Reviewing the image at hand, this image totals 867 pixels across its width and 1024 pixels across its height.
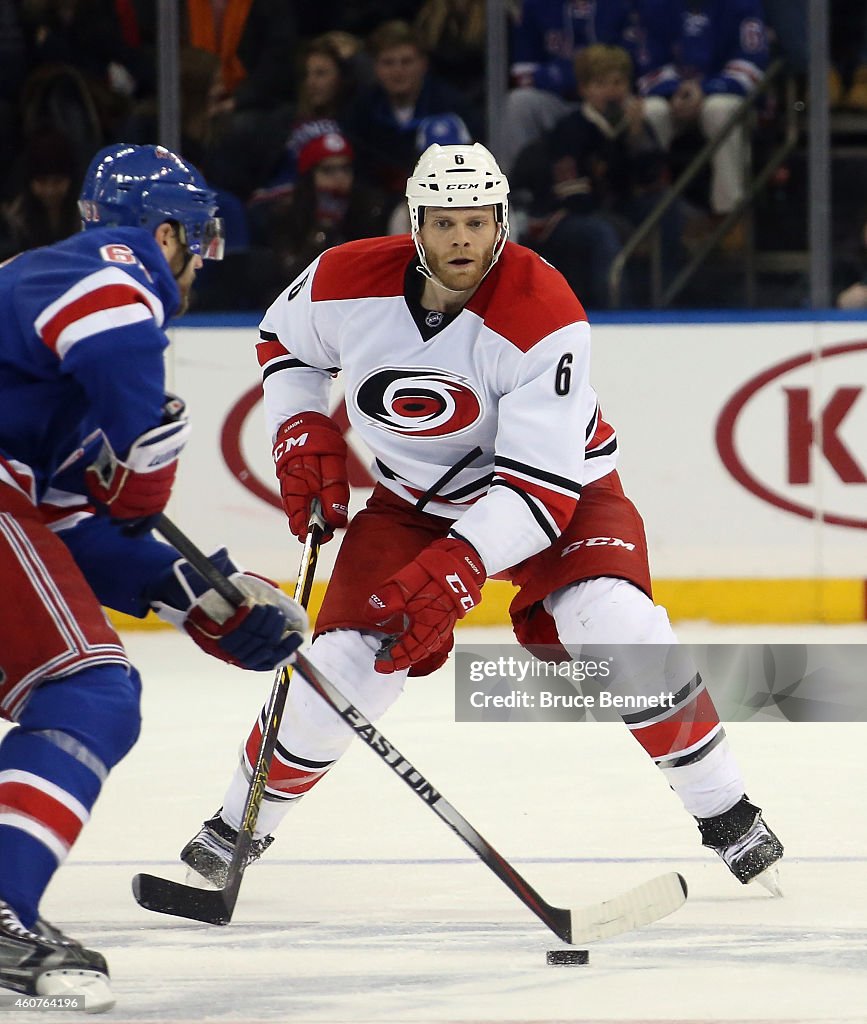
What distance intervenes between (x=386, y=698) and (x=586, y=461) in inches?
18.1

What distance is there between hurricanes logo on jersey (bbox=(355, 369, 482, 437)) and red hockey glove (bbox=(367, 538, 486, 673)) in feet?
0.74

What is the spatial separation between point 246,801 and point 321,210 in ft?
9.62

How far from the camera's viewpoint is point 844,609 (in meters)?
5.44

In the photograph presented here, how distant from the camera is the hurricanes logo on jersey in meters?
2.96

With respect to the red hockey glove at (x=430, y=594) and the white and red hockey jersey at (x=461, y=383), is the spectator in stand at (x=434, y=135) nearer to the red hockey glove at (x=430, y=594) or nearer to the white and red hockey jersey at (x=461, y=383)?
the white and red hockey jersey at (x=461, y=383)

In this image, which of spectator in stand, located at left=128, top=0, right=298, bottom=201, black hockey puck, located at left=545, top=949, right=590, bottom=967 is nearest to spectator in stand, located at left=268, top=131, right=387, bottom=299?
spectator in stand, located at left=128, top=0, right=298, bottom=201

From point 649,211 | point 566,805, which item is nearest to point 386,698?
point 566,805

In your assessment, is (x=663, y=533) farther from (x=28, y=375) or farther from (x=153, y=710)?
(x=28, y=375)

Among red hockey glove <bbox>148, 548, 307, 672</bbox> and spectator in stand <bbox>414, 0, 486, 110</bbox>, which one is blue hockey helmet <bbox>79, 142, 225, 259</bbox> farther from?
spectator in stand <bbox>414, 0, 486, 110</bbox>

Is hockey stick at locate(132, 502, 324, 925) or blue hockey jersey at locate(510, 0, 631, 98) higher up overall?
blue hockey jersey at locate(510, 0, 631, 98)

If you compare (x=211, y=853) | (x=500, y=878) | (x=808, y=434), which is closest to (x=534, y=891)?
(x=500, y=878)

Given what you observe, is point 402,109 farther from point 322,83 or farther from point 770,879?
point 770,879

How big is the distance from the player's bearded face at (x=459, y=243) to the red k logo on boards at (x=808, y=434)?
2605 mm

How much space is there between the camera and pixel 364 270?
10.1 feet
